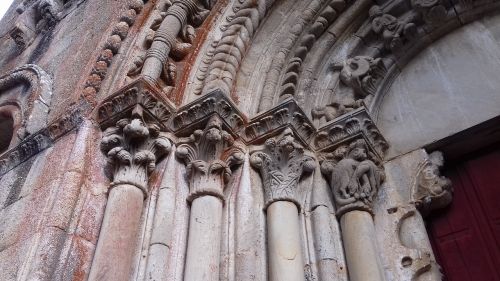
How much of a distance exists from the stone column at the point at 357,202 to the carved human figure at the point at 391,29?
119cm

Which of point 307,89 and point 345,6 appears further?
point 345,6

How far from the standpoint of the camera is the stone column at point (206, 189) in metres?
2.85

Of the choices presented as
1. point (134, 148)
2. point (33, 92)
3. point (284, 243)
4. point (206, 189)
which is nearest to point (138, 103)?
point (134, 148)

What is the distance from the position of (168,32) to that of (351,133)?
1706 mm

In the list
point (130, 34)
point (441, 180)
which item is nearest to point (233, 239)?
point (441, 180)

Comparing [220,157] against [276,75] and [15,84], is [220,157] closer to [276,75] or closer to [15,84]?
[276,75]

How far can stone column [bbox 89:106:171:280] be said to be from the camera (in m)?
2.73

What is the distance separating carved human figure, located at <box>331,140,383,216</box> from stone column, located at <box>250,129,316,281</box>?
0.68 ft

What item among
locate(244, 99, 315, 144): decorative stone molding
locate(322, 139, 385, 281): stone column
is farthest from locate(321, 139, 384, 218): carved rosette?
locate(244, 99, 315, 144): decorative stone molding

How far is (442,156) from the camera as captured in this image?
357cm

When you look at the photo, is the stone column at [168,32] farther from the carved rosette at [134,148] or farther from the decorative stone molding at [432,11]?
the decorative stone molding at [432,11]

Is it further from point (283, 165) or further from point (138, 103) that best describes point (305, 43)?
point (138, 103)

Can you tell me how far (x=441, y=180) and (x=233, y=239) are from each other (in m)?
1.46

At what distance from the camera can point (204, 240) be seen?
2.95 meters
